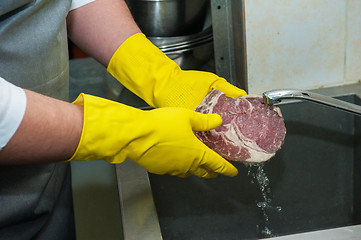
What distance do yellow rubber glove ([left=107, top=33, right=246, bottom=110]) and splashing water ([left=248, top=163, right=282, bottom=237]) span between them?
0.33m

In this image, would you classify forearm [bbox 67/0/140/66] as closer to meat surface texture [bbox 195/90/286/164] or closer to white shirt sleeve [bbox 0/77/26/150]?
meat surface texture [bbox 195/90/286/164]

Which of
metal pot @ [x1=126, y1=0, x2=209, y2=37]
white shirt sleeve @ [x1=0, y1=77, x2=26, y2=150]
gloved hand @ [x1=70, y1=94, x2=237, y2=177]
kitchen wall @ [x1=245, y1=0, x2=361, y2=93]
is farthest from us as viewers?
metal pot @ [x1=126, y1=0, x2=209, y2=37]

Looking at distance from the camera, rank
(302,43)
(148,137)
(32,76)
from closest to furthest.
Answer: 1. (148,137)
2. (32,76)
3. (302,43)

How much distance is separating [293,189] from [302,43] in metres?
0.49

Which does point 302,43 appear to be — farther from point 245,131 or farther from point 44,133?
point 44,133

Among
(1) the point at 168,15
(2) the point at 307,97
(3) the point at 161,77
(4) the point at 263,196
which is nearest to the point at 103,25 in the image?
(3) the point at 161,77

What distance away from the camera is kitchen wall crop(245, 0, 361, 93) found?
4.87ft

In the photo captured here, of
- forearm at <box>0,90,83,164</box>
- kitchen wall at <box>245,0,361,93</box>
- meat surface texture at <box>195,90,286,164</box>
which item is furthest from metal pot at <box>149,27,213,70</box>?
forearm at <box>0,90,83,164</box>

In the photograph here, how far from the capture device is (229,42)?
65.7 inches

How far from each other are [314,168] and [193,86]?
1.79 feet

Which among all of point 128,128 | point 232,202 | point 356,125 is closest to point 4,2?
point 128,128

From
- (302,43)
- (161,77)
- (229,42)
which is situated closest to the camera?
(161,77)

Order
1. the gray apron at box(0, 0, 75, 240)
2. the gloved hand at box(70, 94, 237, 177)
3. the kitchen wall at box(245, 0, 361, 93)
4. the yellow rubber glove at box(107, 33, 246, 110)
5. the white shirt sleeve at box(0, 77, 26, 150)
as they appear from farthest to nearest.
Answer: the kitchen wall at box(245, 0, 361, 93), the yellow rubber glove at box(107, 33, 246, 110), the gray apron at box(0, 0, 75, 240), the gloved hand at box(70, 94, 237, 177), the white shirt sleeve at box(0, 77, 26, 150)

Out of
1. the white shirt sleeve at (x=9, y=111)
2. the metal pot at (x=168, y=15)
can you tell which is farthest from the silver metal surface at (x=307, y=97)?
the metal pot at (x=168, y=15)
